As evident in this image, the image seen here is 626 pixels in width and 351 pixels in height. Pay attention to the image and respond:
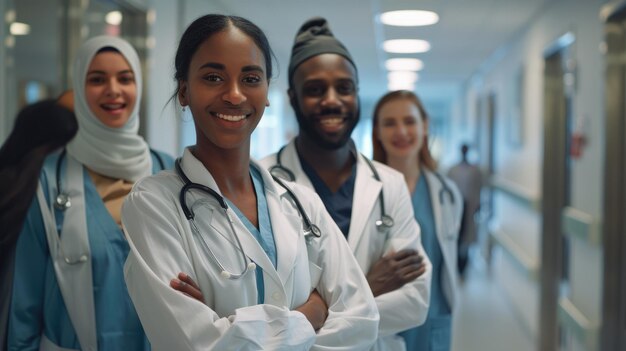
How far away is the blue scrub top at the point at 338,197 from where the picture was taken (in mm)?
1937

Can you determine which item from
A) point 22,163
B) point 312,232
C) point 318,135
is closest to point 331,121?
point 318,135

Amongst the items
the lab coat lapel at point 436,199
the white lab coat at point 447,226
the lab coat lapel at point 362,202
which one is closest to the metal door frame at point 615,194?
the white lab coat at point 447,226

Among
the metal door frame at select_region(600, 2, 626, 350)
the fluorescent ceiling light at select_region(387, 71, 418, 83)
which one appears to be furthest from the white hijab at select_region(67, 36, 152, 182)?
the fluorescent ceiling light at select_region(387, 71, 418, 83)

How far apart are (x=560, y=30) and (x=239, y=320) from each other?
4061 millimetres

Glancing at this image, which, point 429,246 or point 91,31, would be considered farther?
point 91,31

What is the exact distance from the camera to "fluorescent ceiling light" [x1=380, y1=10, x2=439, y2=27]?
5340 mm

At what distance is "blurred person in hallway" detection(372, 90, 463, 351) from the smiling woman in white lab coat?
2.92 ft

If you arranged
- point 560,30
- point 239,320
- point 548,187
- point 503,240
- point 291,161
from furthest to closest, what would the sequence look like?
point 503,240
point 548,187
point 560,30
point 291,161
point 239,320

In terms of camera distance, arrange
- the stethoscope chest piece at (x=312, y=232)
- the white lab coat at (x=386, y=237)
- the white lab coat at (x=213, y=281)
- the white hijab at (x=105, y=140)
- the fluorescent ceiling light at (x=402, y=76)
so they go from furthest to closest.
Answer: the fluorescent ceiling light at (x=402, y=76) → the white hijab at (x=105, y=140) → the white lab coat at (x=386, y=237) → the stethoscope chest piece at (x=312, y=232) → the white lab coat at (x=213, y=281)

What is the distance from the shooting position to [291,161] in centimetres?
201

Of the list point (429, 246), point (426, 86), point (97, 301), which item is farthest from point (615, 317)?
point (426, 86)

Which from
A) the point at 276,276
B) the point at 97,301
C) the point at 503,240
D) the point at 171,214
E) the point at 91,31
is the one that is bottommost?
the point at 503,240

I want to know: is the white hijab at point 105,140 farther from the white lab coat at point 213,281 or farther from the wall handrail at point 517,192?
the wall handrail at point 517,192

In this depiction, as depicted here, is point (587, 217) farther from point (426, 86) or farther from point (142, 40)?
point (426, 86)
